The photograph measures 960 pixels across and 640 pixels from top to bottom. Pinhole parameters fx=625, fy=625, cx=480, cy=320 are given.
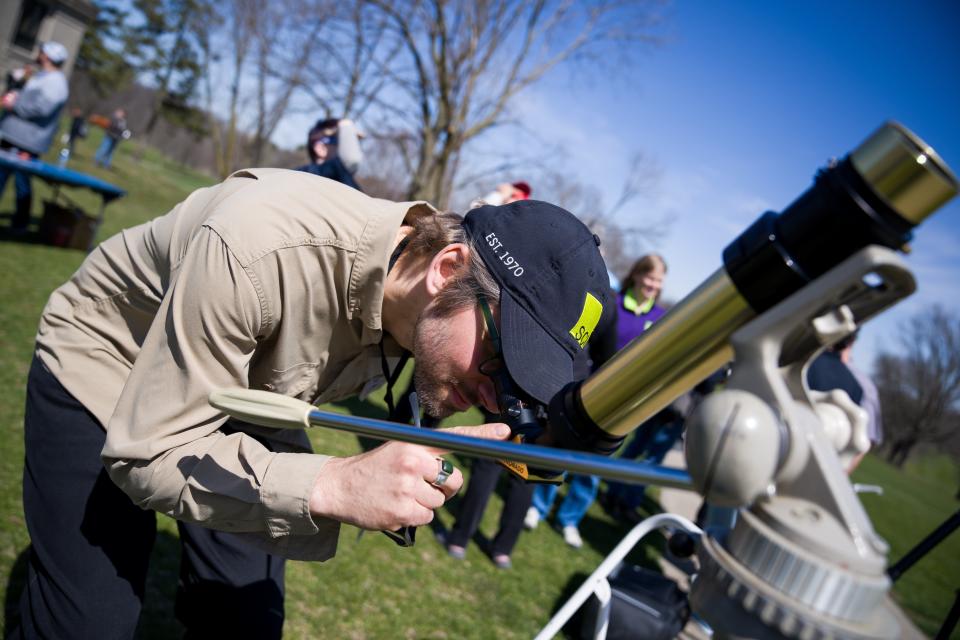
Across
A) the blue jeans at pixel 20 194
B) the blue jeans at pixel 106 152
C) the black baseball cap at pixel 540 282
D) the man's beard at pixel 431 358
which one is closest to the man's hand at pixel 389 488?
the black baseball cap at pixel 540 282

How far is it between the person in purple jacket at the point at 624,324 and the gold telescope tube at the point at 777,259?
14.2ft

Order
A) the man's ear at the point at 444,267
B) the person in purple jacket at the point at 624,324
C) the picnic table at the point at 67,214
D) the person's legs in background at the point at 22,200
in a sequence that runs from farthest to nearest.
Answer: the person's legs in background at the point at 22,200
the picnic table at the point at 67,214
the person in purple jacket at the point at 624,324
the man's ear at the point at 444,267

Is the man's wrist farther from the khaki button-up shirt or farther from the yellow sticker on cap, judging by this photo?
the yellow sticker on cap

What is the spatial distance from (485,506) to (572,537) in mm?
1486

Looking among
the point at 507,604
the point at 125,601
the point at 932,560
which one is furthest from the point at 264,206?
the point at 932,560

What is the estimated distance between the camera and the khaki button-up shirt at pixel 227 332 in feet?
4.97

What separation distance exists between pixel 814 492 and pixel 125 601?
1.97 meters

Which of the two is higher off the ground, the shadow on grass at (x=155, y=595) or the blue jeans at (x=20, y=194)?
the blue jeans at (x=20, y=194)

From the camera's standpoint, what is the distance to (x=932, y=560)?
1149 cm

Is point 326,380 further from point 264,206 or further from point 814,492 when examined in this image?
point 814,492

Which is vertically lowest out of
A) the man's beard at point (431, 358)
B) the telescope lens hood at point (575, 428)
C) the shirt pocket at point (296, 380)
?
the shirt pocket at point (296, 380)

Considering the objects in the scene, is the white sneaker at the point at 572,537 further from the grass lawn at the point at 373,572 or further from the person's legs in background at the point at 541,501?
the person's legs in background at the point at 541,501

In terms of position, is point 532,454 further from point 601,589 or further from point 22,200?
point 22,200

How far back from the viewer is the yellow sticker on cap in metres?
1.91
